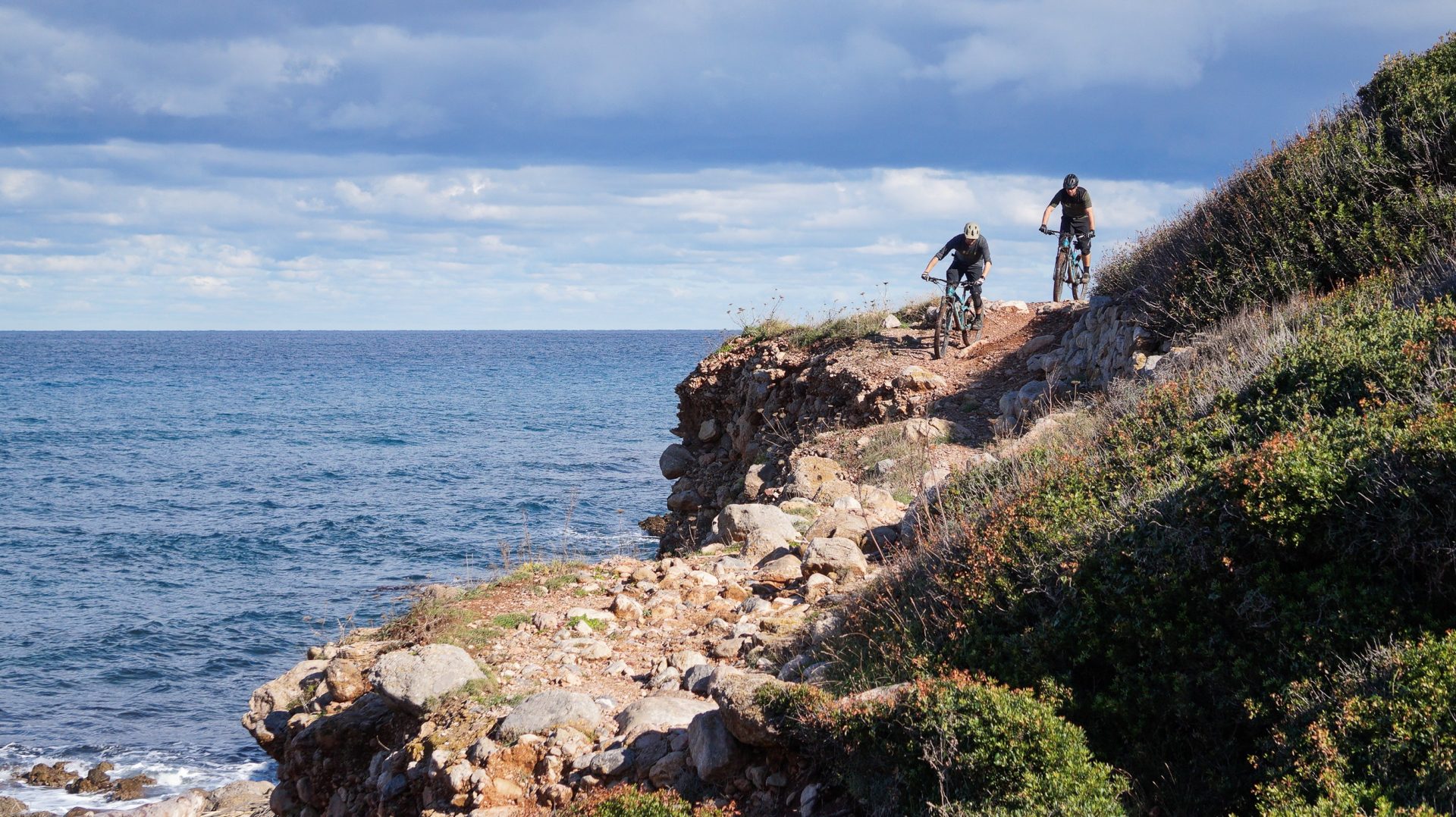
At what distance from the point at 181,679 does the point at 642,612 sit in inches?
425

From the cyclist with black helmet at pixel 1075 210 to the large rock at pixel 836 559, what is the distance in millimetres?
11107

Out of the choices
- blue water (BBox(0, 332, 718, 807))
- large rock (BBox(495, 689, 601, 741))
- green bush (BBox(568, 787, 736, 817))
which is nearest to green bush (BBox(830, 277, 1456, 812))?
green bush (BBox(568, 787, 736, 817))

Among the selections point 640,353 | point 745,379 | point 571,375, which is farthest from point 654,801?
point 640,353

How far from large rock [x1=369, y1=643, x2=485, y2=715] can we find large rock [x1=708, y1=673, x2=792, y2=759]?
2.50 meters

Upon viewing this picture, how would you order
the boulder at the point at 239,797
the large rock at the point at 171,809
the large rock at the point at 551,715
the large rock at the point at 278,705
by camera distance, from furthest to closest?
the boulder at the point at 239,797 < the large rock at the point at 171,809 < the large rock at the point at 278,705 < the large rock at the point at 551,715

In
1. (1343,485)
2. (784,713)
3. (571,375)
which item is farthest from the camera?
(571,375)

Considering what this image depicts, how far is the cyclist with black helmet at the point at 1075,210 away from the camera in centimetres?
1733

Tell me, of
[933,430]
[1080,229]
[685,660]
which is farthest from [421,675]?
[1080,229]

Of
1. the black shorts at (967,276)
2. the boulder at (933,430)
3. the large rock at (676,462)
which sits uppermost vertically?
the black shorts at (967,276)

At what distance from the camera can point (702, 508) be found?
2005 cm

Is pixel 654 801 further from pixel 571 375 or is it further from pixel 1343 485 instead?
pixel 571 375

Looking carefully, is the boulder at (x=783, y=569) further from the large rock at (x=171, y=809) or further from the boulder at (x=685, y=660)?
the large rock at (x=171, y=809)

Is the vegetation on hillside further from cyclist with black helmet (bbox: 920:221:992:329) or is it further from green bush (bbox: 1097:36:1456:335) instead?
cyclist with black helmet (bbox: 920:221:992:329)

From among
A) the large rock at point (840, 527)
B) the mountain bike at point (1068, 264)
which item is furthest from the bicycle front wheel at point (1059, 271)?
the large rock at point (840, 527)
